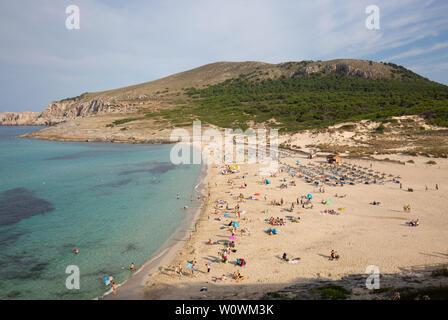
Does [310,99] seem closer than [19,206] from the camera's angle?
No

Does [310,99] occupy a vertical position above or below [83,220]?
above

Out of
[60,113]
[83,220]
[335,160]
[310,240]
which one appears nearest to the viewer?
[310,240]

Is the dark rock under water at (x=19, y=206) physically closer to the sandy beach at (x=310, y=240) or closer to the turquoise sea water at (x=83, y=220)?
the turquoise sea water at (x=83, y=220)

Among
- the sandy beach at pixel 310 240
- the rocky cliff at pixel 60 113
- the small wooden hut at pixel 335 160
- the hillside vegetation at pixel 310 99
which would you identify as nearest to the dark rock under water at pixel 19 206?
the sandy beach at pixel 310 240

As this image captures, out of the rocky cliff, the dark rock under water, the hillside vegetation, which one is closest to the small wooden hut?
the hillside vegetation

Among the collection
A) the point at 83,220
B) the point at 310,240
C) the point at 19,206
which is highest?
the point at 19,206

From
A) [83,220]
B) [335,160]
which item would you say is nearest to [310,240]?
[83,220]

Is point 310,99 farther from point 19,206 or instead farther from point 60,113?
point 60,113

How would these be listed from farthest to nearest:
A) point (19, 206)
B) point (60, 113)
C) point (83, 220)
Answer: point (60, 113) → point (19, 206) → point (83, 220)
